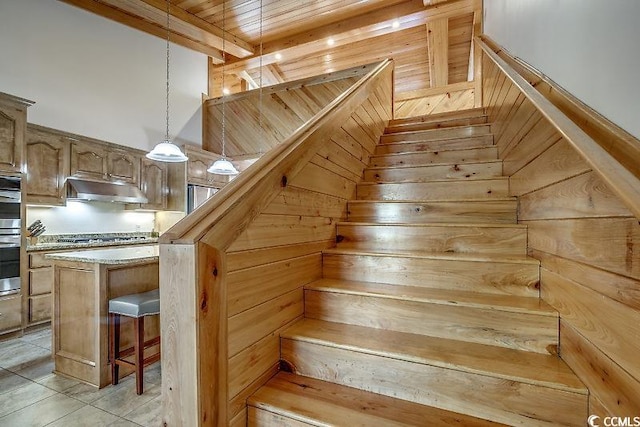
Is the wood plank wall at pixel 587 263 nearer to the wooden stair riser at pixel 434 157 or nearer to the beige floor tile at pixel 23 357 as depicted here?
the wooden stair riser at pixel 434 157

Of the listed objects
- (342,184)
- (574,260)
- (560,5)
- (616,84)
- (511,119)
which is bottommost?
(574,260)

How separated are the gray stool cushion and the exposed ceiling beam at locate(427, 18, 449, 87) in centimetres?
538

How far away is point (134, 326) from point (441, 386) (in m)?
2.05

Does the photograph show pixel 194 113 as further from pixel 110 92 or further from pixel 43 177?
pixel 43 177

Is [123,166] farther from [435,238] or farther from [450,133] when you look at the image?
[435,238]

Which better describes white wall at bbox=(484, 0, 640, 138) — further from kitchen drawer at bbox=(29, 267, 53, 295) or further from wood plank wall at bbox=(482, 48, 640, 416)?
kitchen drawer at bbox=(29, 267, 53, 295)

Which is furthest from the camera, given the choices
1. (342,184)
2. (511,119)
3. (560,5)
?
(342,184)

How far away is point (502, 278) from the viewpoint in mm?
1525

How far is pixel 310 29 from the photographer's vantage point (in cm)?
520

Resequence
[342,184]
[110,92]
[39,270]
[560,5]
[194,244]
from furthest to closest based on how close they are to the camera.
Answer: [110,92] < [39,270] < [342,184] < [560,5] < [194,244]

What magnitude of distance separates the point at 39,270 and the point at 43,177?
1.12 meters

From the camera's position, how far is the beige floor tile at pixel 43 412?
178 centimetres

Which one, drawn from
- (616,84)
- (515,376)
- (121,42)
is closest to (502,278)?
(515,376)

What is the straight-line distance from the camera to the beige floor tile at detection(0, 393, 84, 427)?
1775mm
